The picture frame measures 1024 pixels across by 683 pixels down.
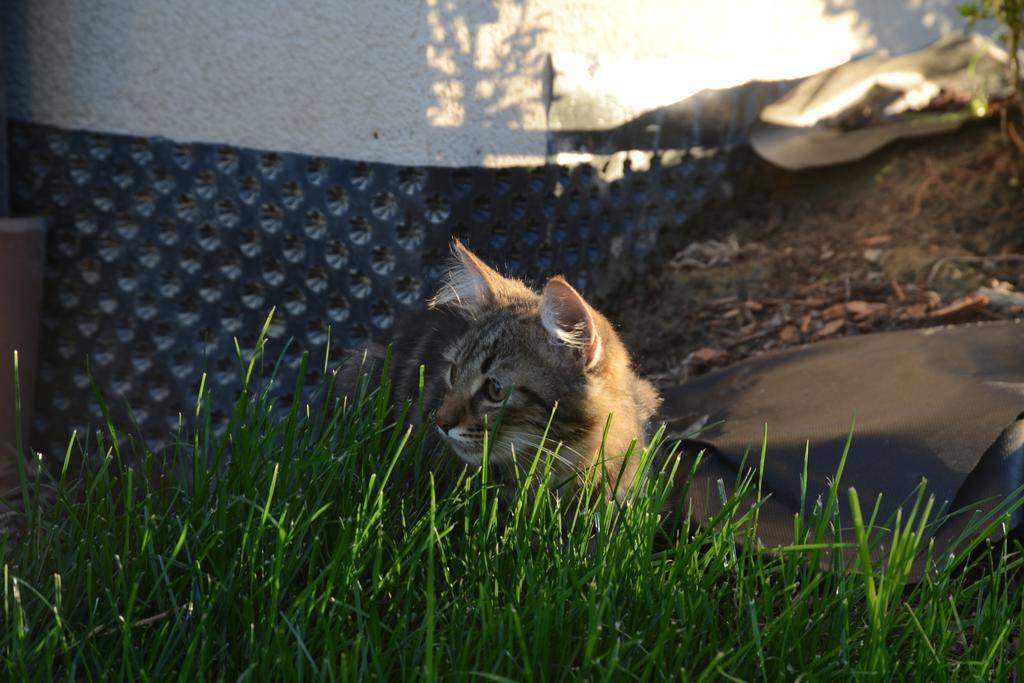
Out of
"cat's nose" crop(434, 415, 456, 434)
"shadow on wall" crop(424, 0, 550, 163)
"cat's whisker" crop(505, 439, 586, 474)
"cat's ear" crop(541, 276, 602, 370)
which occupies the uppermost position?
"shadow on wall" crop(424, 0, 550, 163)

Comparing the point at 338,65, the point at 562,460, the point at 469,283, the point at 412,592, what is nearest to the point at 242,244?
the point at 338,65

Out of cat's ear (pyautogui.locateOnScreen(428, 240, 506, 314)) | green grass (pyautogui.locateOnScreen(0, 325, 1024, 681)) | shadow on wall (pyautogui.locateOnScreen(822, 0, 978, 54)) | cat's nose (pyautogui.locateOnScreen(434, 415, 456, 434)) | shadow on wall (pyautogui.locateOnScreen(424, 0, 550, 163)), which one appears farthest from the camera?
shadow on wall (pyautogui.locateOnScreen(822, 0, 978, 54))

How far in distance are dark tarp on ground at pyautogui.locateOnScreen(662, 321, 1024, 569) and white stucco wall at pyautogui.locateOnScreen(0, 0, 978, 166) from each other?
1143mm

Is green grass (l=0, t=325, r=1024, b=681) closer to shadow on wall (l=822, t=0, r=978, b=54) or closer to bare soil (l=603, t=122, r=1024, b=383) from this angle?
bare soil (l=603, t=122, r=1024, b=383)

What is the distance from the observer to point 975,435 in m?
2.49

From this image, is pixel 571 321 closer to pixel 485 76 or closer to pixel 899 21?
pixel 485 76

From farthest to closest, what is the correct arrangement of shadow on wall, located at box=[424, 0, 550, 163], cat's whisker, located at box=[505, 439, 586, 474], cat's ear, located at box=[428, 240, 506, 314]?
shadow on wall, located at box=[424, 0, 550, 163], cat's ear, located at box=[428, 240, 506, 314], cat's whisker, located at box=[505, 439, 586, 474]

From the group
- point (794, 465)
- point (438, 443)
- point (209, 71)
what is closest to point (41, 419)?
point (209, 71)

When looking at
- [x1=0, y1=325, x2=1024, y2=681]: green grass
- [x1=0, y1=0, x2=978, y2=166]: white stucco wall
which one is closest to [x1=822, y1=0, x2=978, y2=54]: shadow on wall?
[x1=0, y1=0, x2=978, y2=166]: white stucco wall

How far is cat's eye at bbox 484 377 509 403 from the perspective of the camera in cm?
249

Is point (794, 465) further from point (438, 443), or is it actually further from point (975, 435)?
point (438, 443)

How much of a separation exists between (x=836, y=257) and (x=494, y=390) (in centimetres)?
203

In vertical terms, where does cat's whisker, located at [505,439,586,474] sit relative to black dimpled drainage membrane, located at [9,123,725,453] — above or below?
below

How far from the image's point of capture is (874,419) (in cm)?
271
